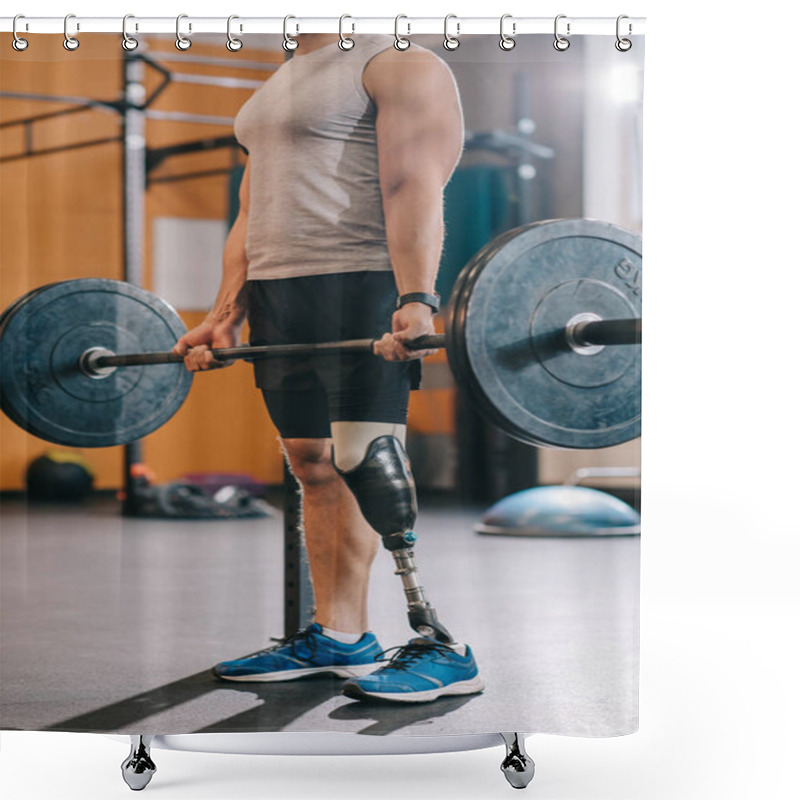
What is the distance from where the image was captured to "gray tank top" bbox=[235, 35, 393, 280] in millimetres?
2270

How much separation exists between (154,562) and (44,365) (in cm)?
48

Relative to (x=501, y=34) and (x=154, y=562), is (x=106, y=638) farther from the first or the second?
(x=501, y=34)

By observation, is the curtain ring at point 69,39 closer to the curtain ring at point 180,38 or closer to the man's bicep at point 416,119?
the curtain ring at point 180,38

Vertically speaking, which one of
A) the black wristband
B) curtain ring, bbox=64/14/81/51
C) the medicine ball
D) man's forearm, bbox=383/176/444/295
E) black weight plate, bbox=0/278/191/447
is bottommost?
the medicine ball

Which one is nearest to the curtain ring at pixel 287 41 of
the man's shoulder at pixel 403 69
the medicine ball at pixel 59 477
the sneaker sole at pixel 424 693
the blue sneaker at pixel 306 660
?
the man's shoulder at pixel 403 69

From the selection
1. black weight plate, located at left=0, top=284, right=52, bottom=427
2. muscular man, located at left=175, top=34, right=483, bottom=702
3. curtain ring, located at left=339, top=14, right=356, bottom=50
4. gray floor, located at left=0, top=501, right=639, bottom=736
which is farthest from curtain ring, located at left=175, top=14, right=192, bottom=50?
gray floor, located at left=0, top=501, right=639, bottom=736

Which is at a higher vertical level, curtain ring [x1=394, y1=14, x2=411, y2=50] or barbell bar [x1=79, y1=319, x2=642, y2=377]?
curtain ring [x1=394, y1=14, x2=411, y2=50]

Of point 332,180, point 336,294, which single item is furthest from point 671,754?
point 332,180

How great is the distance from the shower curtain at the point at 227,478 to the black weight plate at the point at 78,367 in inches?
1.2

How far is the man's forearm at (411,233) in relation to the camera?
2.26m

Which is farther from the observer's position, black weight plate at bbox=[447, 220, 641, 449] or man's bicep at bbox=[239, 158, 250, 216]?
man's bicep at bbox=[239, 158, 250, 216]

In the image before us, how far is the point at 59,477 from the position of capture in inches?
94.0

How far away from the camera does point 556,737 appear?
2762 millimetres

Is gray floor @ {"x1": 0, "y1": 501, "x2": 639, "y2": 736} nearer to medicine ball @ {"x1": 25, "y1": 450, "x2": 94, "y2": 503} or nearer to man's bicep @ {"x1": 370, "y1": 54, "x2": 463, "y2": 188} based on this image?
medicine ball @ {"x1": 25, "y1": 450, "x2": 94, "y2": 503}
